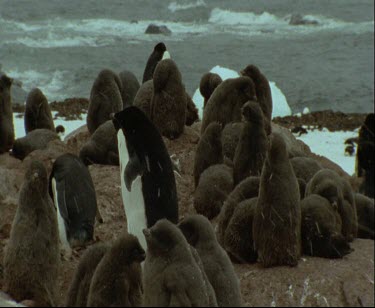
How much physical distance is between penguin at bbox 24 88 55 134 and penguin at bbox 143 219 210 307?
692 centimetres

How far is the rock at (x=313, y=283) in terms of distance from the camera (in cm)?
475

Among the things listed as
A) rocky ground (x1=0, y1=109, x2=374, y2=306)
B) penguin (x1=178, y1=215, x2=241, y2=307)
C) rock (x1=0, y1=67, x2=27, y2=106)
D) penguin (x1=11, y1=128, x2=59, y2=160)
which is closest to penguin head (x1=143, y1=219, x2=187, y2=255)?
penguin (x1=178, y1=215, x2=241, y2=307)

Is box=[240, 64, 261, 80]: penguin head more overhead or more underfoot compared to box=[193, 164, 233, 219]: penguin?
more overhead

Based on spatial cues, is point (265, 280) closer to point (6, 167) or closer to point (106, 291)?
point (106, 291)

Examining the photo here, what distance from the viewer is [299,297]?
487 centimetres

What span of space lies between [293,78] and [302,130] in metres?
10.9

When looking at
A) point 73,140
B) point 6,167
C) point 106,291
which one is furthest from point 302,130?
point 106,291

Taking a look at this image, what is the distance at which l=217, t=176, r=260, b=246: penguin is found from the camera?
5.63 metres

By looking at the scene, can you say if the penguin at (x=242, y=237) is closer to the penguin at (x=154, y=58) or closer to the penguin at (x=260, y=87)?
the penguin at (x=260, y=87)

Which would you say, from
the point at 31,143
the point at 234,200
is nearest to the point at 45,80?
the point at 31,143

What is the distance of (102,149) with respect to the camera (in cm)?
850

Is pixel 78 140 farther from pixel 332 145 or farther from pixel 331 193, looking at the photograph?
pixel 332 145

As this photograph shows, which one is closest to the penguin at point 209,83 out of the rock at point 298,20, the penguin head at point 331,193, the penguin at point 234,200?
the penguin at point 234,200

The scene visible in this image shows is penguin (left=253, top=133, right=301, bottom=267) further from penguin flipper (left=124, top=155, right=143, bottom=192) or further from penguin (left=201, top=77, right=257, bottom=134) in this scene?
penguin (left=201, top=77, right=257, bottom=134)
